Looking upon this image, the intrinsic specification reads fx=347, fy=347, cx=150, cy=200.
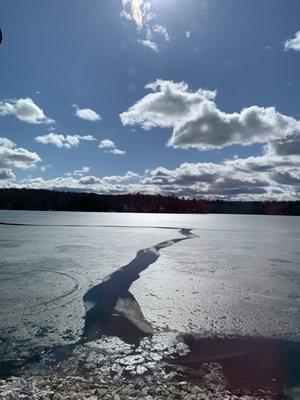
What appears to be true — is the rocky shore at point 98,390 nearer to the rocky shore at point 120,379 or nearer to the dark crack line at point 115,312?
the rocky shore at point 120,379

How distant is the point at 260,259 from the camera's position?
12.2 m

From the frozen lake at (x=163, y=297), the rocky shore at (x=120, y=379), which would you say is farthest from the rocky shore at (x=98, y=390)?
the frozen lake at (x=163, y=297)

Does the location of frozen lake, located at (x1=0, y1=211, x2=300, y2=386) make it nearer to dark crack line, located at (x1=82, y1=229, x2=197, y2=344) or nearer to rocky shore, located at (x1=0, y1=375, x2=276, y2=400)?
dark crack line, located at (x1=82, y1=229, x2=197, y2=344)

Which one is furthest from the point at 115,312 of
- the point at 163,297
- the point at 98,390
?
the point at 98,390

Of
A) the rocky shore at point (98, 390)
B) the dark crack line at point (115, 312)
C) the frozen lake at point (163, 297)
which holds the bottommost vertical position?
the dark crack line at point (115, 312)

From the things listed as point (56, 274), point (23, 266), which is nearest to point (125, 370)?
point (56, 274)

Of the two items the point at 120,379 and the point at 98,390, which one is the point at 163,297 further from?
the point at 98,390

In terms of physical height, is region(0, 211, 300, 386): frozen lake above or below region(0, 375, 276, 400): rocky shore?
below

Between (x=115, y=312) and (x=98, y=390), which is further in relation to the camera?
(x=115, y=312)

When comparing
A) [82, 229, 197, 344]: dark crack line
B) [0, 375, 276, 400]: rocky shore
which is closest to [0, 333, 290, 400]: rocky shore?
[0, 375, 276, 400]: rocky shore

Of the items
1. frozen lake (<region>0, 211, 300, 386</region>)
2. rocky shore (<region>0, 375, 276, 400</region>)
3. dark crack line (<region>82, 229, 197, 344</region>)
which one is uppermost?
rocky shore (<region>0, 375, 276, 400</region>)

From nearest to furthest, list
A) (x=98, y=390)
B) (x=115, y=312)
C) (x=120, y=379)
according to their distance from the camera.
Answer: (x=98, y=390)
(x=120, y=379)
(x=115, y=312)

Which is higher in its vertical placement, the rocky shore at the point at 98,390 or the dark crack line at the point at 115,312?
the rocky shore at the point at 98,390

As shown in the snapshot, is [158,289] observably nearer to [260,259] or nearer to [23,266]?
[23,266]
